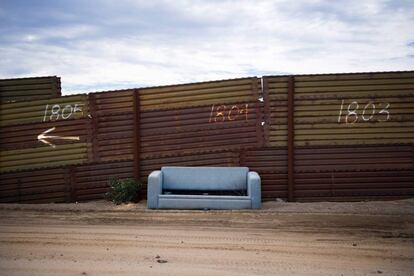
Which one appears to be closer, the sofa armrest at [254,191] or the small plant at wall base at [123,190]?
the sofa armrest at [254,191]

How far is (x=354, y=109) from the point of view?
1047 cm

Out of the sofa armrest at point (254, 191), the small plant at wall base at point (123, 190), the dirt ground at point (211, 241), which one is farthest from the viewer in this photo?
the small plant at wall base at point (123, 190)

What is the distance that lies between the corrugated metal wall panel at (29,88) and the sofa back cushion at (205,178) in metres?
4.40

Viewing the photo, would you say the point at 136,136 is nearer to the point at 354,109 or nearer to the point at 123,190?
the point at 123,190

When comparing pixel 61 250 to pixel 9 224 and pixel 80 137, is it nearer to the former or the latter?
pixel 9 224

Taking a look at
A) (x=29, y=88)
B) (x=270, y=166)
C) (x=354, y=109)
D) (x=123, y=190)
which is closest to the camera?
(x=123, y=190)

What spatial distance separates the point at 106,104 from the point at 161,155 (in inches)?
78.4

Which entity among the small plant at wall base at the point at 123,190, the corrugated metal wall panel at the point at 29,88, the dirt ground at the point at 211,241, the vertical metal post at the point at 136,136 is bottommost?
the dirt ground at the point at 211,241

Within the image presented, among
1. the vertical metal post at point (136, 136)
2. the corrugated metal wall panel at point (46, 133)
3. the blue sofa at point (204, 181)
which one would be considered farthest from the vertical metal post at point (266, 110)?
the corrugated metal wall panel at point (46, 133)

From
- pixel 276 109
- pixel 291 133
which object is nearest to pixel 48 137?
pixel 276 109

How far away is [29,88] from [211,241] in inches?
324

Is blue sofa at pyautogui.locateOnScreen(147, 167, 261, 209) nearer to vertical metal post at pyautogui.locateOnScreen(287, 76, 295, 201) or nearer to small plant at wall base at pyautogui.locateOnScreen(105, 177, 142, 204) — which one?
small plant at wall base at pyautogui.locateOnScreen(105, 177, 142, 204)

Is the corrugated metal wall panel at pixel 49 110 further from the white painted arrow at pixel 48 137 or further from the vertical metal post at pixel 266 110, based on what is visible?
the vertical metal post at pixel 266 110

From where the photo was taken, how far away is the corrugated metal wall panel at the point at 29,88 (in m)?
11.5
